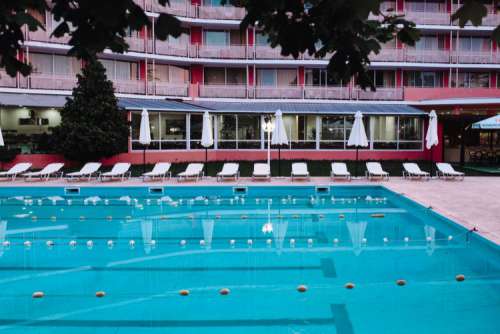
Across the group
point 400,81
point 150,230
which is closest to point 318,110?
point 400,81

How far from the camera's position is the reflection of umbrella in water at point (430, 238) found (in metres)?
10.4

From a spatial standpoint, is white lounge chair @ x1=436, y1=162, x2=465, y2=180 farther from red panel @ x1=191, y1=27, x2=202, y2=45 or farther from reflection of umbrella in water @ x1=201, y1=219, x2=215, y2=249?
red panel @ x1=191, y1=27, x2=202, y2=45

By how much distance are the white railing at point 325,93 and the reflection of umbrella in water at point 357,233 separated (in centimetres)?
1805

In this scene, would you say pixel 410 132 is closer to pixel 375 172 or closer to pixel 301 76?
pixel 301 76

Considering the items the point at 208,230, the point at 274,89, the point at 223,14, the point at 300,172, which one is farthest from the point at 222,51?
the point at 208,230

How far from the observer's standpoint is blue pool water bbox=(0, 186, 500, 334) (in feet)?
22.0

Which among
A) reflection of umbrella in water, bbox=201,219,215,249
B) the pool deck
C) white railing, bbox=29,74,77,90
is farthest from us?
white railing, bbox=29,74,77,90

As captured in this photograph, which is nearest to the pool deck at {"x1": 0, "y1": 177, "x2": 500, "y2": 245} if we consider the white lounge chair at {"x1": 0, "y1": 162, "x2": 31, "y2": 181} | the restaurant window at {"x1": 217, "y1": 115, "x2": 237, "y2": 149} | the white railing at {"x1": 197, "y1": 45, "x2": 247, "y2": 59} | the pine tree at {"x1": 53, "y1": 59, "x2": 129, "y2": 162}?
the white lounge chair at {"x1": 0, "y1": 162, "x2": 31, "y2": 181}

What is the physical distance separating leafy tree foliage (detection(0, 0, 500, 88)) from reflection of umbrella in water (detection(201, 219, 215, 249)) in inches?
305

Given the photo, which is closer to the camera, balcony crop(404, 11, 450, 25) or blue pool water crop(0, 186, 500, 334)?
blue pool water crop(0, 186, 500, 334)

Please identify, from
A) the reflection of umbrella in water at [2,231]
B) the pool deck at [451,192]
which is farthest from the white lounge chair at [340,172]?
the reflection of umbrella in water at [2,231]

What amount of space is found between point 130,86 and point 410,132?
54.6 feet

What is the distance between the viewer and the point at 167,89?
1159 inches

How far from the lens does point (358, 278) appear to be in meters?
8.48
